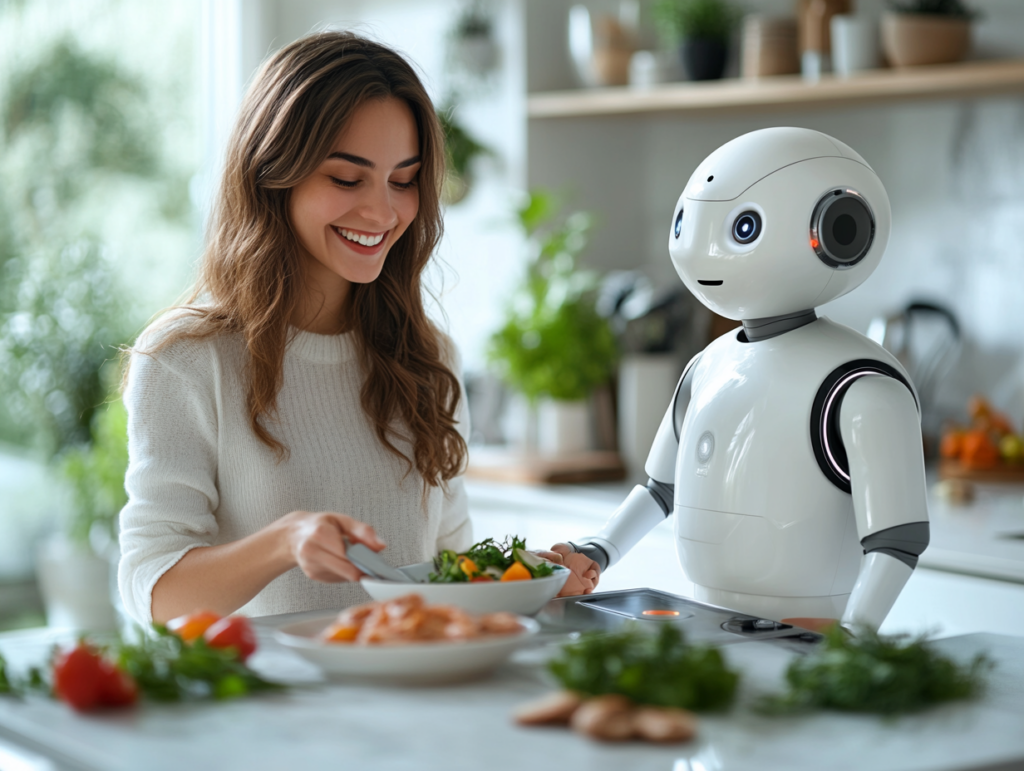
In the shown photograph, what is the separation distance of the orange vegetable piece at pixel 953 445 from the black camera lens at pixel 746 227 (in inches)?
55.1

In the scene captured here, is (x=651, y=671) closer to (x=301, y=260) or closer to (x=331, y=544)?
(x=331, y=544)

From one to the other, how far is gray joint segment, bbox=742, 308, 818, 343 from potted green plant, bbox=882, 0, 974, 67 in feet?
4.48

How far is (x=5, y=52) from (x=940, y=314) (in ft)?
8.28

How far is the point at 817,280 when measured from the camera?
130 centimetres

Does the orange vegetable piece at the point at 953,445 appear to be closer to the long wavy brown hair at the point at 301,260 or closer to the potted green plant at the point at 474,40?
the long wavy brown hair at the point at 301,260

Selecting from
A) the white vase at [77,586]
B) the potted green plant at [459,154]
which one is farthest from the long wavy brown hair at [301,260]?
the white vase at [77,586]

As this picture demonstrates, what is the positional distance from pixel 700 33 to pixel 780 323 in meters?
1.69

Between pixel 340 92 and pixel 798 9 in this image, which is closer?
pixel 340 92

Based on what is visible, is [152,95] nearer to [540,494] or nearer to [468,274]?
[468,274]

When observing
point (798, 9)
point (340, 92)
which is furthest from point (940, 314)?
point (340, 92)

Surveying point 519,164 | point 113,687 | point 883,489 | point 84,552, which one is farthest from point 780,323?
point 84,552

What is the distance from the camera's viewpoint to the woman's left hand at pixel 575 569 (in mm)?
1348

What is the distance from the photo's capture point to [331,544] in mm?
1080

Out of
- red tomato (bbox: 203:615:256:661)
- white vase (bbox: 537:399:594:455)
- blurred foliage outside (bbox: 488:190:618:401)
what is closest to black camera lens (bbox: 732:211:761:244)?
Answer: red tomato (bbox: 203:615:256:661)
